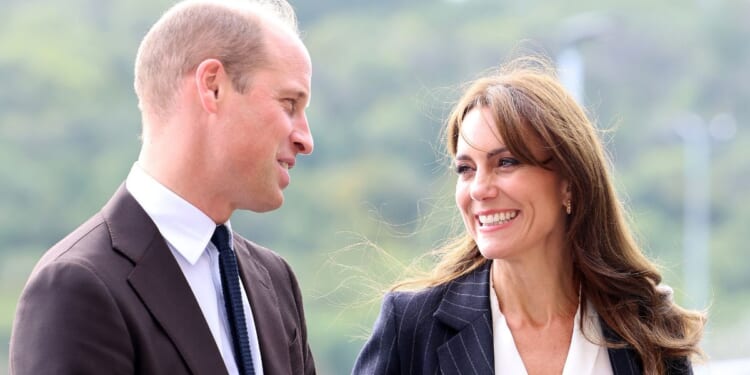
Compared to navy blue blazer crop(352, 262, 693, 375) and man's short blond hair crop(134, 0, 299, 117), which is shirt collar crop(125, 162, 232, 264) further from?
navy blue blazer crop(352, 262, 693, 375)

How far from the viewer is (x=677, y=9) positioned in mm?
29422

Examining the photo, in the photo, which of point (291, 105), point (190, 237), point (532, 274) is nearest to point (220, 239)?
point (190, 237)

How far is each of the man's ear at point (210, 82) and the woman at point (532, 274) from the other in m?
0.94

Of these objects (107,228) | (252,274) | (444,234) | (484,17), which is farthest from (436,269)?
(484,17)

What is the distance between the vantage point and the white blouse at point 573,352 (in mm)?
3014

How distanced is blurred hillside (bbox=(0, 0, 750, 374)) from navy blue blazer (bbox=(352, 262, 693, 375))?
7.77 metres

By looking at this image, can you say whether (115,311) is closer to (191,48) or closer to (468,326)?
(191,48)

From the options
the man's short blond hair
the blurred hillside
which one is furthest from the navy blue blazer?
the blurred hillside

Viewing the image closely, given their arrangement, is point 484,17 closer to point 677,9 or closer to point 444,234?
point 677,9

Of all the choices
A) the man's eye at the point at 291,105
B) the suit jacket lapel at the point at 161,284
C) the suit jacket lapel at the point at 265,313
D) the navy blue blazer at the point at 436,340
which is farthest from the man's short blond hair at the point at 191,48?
the navy blue blazer at the point at 436,340

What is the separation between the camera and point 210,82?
224cm

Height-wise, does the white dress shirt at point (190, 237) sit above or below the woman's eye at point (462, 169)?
below

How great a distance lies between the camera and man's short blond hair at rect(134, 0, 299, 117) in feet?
7.37

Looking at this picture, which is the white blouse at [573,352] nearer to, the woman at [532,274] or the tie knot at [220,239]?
the woman at [532,274]
